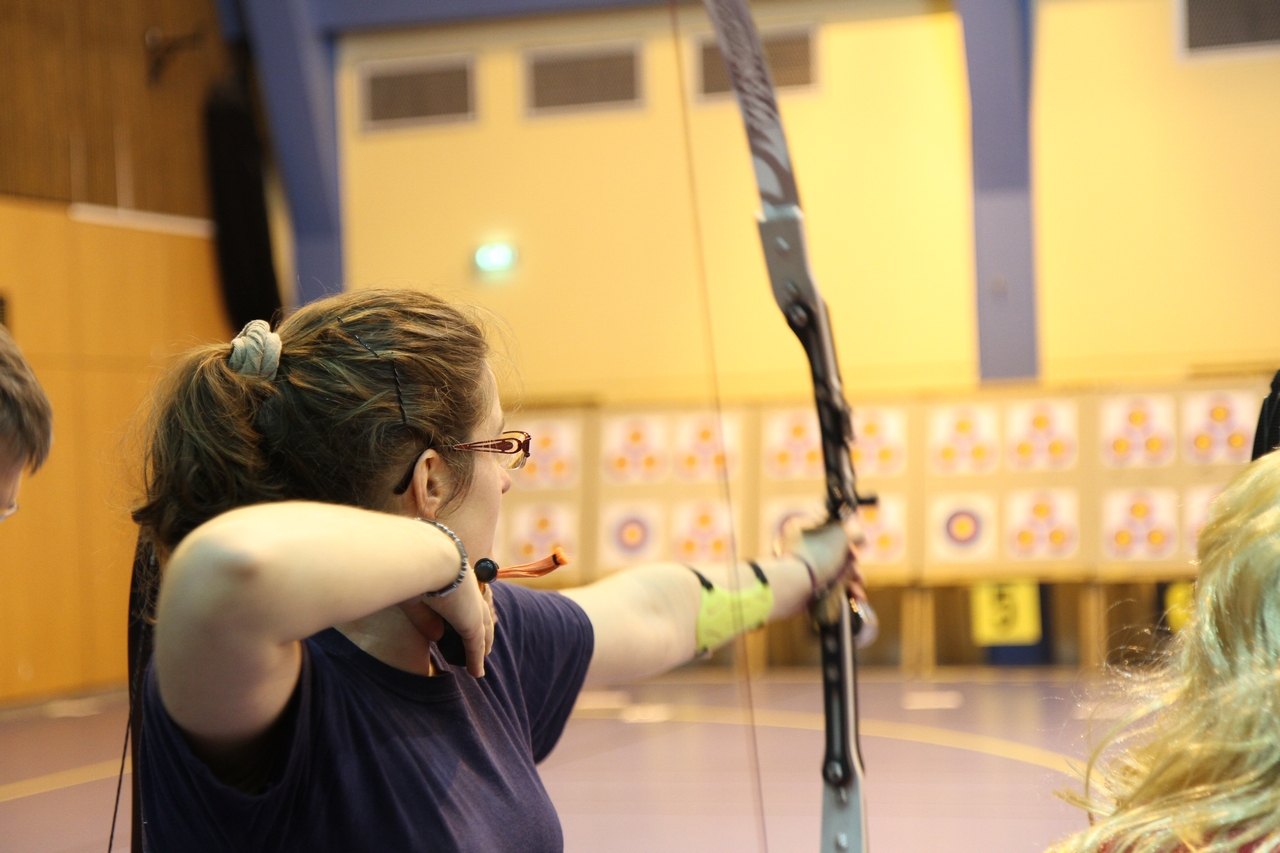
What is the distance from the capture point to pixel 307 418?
814mm

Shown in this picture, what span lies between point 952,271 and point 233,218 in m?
2.92

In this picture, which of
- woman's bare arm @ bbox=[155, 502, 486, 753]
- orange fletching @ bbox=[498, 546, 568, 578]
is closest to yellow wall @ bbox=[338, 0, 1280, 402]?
orange fletching @ bbox=[498, 546, 568, 578]

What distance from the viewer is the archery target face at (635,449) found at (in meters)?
5.02

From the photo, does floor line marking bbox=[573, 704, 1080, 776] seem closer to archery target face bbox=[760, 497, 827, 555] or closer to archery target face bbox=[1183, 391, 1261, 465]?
archery target face bbox=[760, 497, 827, 555]

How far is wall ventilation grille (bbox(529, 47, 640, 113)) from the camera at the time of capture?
5.21 metres

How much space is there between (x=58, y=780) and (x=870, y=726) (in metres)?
2.11

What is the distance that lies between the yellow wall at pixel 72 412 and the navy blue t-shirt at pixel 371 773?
3.81 meters

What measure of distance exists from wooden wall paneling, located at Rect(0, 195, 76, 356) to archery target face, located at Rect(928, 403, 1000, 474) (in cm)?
323

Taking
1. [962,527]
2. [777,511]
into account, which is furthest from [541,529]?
[962,527]

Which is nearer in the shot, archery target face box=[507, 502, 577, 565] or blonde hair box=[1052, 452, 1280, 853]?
blonde hair box=[1052, 452, 1280, 853]

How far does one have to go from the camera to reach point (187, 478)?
31.4 inches

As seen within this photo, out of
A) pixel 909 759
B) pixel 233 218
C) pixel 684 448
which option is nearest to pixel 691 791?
pixel 909 759

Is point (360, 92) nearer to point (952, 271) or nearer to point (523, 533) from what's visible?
point (523, 533)

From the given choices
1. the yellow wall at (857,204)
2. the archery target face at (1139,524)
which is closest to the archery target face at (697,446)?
the yellow wall at (857,204)
